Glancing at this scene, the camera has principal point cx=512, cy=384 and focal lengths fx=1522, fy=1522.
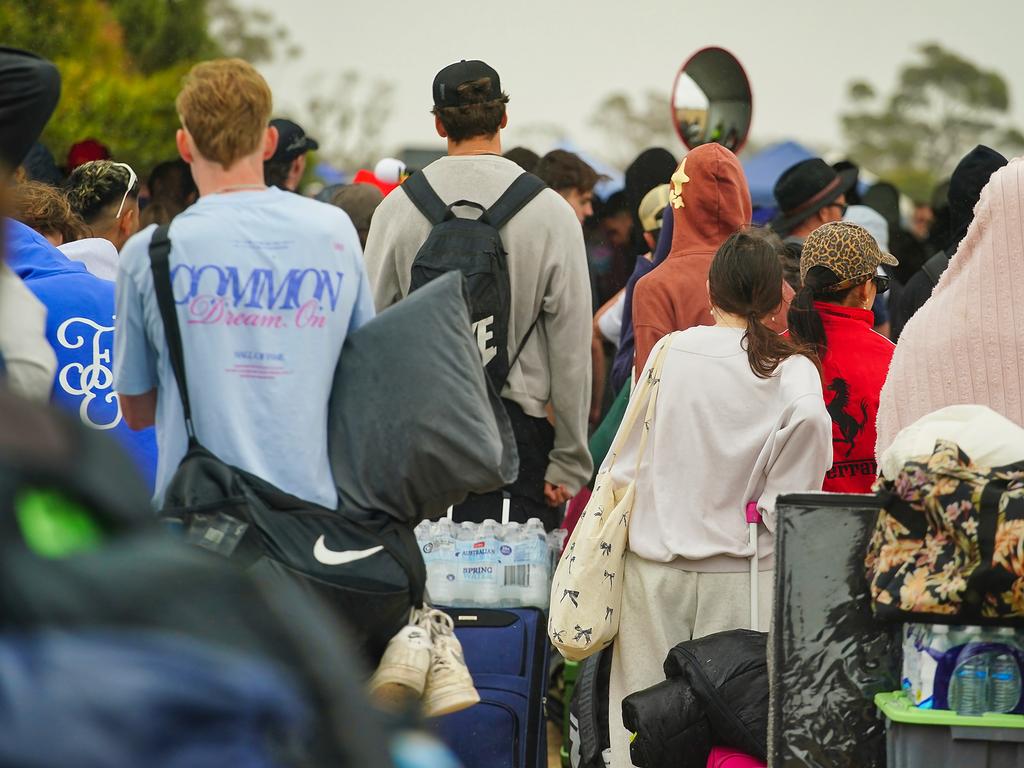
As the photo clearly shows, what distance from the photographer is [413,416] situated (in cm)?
345

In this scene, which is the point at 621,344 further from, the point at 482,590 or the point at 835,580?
the point at 835,580

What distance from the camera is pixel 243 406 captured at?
136 inches

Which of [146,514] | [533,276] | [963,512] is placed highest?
[533,276]

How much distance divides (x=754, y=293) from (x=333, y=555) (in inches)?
77.2

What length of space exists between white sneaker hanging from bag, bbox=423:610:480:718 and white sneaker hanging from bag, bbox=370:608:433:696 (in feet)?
0.11

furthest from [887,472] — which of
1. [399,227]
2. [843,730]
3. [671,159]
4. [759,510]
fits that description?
[671,159]

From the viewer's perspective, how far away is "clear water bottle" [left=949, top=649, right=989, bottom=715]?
331 centimetres

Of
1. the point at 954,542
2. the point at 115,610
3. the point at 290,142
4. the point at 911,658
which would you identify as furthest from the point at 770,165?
the point at 115,610

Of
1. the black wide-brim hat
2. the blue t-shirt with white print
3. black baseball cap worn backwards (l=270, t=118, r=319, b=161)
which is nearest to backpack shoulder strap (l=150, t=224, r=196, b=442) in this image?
the blue t-shirt with white print

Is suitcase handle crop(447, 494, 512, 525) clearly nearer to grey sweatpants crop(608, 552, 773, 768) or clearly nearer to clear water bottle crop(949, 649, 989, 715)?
grey sweatpants crop(608, 552, 773, 768)

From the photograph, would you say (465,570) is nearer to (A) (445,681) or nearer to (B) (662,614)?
(B) (662,614)

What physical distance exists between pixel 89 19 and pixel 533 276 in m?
15.7

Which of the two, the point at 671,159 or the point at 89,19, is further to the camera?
the point at 89,19

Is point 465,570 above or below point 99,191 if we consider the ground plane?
below
